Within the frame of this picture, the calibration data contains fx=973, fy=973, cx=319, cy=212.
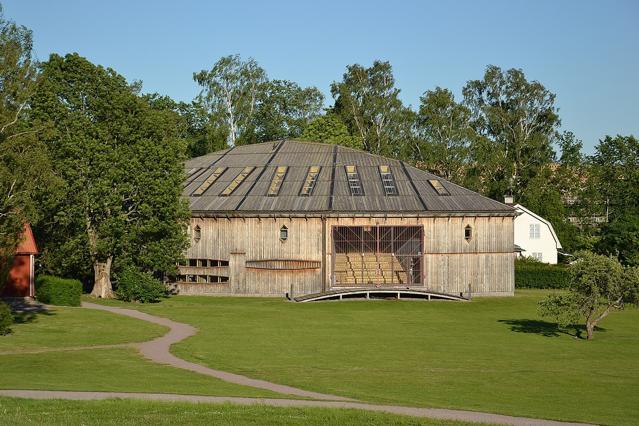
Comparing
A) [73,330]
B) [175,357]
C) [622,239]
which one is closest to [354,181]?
[622,239]

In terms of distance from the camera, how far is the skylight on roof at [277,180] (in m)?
76.9

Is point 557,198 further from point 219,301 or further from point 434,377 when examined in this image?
point 434,377

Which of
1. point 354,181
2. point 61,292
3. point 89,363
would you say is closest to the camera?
point 89,363

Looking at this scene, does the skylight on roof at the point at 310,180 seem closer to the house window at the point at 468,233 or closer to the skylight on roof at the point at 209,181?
the skylight on roof at the point at 209,181

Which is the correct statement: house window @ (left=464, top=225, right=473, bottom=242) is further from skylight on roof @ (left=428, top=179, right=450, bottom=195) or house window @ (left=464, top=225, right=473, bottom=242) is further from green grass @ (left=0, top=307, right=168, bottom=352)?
green grass @ (left=0, top=307, right=168, bottom=352)

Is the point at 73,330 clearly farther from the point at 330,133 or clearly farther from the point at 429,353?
the point at 330,133

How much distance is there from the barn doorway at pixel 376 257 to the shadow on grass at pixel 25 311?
24.1 m

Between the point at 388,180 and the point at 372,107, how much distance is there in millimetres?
43494

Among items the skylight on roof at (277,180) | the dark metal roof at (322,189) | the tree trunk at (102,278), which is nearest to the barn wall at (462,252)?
the dark metal roof at (322,189)

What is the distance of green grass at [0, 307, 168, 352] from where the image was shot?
4412 centimetres

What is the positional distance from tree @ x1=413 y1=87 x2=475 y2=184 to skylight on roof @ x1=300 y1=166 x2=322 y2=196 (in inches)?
1284

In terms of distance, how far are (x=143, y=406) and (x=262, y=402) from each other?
370 centimetres

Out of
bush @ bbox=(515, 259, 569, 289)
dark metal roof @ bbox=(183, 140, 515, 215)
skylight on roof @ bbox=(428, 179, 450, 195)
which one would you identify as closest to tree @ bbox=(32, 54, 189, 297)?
dark metal roof @ bbox=(183, 140, 515, 215)

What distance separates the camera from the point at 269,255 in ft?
243
